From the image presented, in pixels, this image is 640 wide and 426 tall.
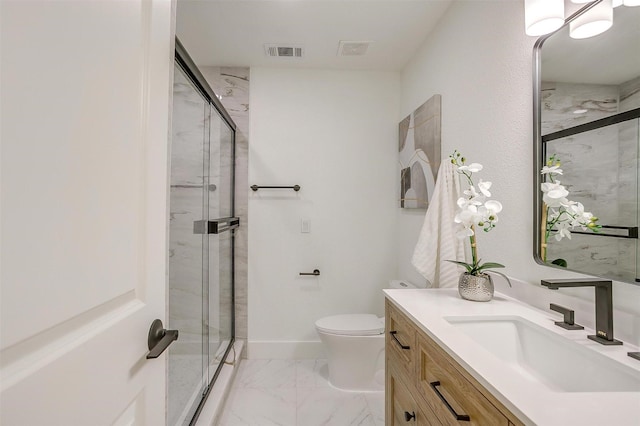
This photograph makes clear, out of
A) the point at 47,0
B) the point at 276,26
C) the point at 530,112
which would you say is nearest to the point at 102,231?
the point at 47,0

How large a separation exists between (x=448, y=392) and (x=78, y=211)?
36.6 inches

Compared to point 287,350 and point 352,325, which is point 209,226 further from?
point 287,350

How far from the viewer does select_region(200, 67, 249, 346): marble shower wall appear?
2623 mm

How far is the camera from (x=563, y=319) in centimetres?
103

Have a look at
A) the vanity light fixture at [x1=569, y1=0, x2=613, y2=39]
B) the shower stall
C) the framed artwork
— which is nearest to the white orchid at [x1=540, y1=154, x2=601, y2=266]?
the vanity light fixture at [x1=569, y1=0, x2=613, y2=39]

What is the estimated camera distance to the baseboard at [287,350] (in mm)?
2623

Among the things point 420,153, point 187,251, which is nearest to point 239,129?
point 187,251

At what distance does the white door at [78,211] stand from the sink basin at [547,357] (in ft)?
3.04

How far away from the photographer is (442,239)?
1.57 metres

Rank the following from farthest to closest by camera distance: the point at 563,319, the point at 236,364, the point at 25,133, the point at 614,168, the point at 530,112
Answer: the point at 236,364, the point at 530,112, the point at 563,319, the point at 614,168, the point at 25,133

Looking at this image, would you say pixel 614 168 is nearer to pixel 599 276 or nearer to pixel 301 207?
pixel 599 276

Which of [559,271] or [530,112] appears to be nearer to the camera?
[559,271]

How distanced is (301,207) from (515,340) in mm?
1868

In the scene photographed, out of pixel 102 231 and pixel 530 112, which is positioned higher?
pixel 530 112
